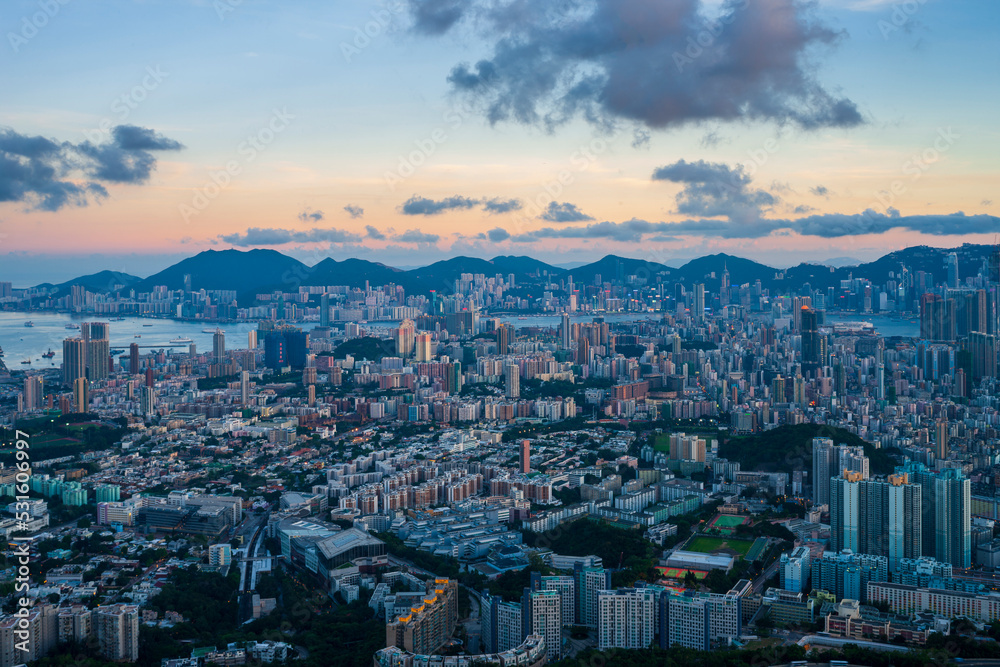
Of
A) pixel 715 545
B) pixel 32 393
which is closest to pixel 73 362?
pixel 32 393

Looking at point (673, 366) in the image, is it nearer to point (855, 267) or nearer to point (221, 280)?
point (855, 267)

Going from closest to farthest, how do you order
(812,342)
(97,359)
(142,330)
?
1. (97,359)
2. (812,342)
3. (142,330)

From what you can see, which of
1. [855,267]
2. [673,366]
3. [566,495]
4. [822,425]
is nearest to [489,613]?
[566,495]

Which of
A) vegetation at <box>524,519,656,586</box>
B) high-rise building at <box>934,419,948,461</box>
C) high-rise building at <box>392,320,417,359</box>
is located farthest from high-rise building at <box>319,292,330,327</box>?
vegetation at <box>524,519,656,586</box>

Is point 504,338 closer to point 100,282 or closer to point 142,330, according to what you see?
point 142,330

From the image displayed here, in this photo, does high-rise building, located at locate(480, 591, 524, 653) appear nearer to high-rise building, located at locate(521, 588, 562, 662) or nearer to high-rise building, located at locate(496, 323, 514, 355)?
high-rise building, located at locate(521, 588, 562, 662)

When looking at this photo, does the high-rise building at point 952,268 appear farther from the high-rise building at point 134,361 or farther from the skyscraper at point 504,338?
the high-rise building at point 134,361
